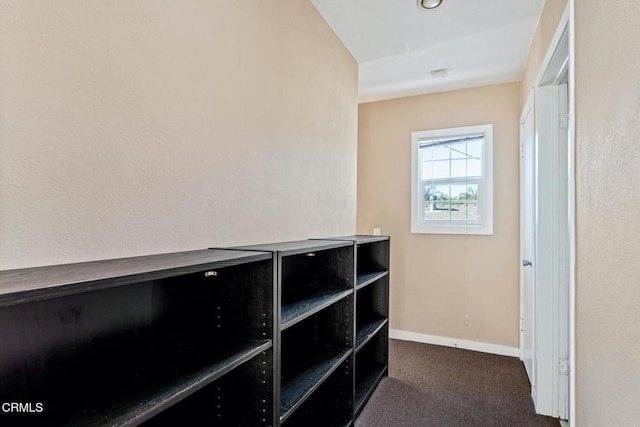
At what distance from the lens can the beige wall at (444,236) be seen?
3.44 metres

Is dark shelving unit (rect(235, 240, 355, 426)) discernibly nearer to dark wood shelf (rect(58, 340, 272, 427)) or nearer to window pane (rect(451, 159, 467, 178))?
→ dark wood shelf (rect(58, 340, 272, 427))

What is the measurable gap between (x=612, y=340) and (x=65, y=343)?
61.3 inches

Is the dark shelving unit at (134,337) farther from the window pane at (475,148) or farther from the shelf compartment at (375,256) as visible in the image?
the window pane at (475,148)

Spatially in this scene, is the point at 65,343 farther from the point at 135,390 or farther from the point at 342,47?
the point at 342,47

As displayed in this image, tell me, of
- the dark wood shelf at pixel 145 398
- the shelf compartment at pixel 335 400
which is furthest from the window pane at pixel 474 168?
the dark wood shelf at pixel 145 398

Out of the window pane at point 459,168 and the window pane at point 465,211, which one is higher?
the window pane at point 459,168

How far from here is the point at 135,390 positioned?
926mm

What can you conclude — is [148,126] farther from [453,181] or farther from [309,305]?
[453,181]

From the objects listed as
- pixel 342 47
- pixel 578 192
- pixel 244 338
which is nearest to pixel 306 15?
pixel 342 47

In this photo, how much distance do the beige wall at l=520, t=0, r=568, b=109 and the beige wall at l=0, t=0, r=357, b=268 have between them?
1379 mm

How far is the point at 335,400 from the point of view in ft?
6.98

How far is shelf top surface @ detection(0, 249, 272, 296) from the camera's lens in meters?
0.71

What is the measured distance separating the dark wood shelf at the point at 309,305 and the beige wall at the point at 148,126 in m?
0.37

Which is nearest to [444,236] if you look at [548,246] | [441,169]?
[441,169]
